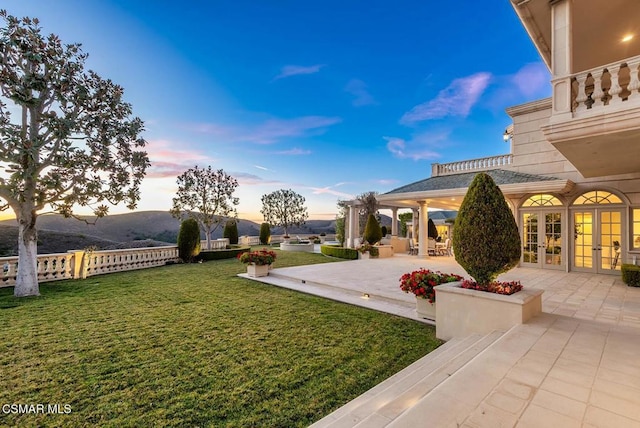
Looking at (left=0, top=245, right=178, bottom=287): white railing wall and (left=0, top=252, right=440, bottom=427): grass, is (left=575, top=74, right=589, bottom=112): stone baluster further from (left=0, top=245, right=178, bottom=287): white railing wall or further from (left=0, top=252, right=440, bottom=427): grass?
(left=0, top=245, right=178, bottom=287): white railing wall

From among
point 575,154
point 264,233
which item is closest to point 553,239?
point 575,154

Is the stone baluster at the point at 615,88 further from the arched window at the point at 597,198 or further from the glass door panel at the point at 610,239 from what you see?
the glass door panel at the point at 610,239

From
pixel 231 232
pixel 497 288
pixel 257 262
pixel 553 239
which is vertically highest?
pixel 553 239

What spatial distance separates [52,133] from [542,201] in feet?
47.7

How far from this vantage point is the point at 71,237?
15328 millimetres

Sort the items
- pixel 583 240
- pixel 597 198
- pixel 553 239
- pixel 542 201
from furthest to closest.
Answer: pixel 542 201
pixel 553 239
pixel 583 240
pixel 597 198

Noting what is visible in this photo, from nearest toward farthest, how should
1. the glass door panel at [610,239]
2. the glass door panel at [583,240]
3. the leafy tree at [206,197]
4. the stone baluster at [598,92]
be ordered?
the stone baluster at [598,92], the glass door panel at [610,239], the glass door panel at [583,240], the leafy tree at [206,197]

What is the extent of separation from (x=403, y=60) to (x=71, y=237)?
19912 millimetres

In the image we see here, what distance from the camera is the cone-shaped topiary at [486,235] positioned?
3799 mm

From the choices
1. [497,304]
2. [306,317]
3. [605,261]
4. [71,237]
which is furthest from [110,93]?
[605,261]

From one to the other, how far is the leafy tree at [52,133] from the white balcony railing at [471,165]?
42.8ft

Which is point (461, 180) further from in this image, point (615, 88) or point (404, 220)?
point (404, 220)

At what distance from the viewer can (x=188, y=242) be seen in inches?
489

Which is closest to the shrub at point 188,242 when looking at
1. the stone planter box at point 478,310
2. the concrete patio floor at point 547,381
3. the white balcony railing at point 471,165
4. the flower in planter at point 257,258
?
the flower in planter at point 257,258
